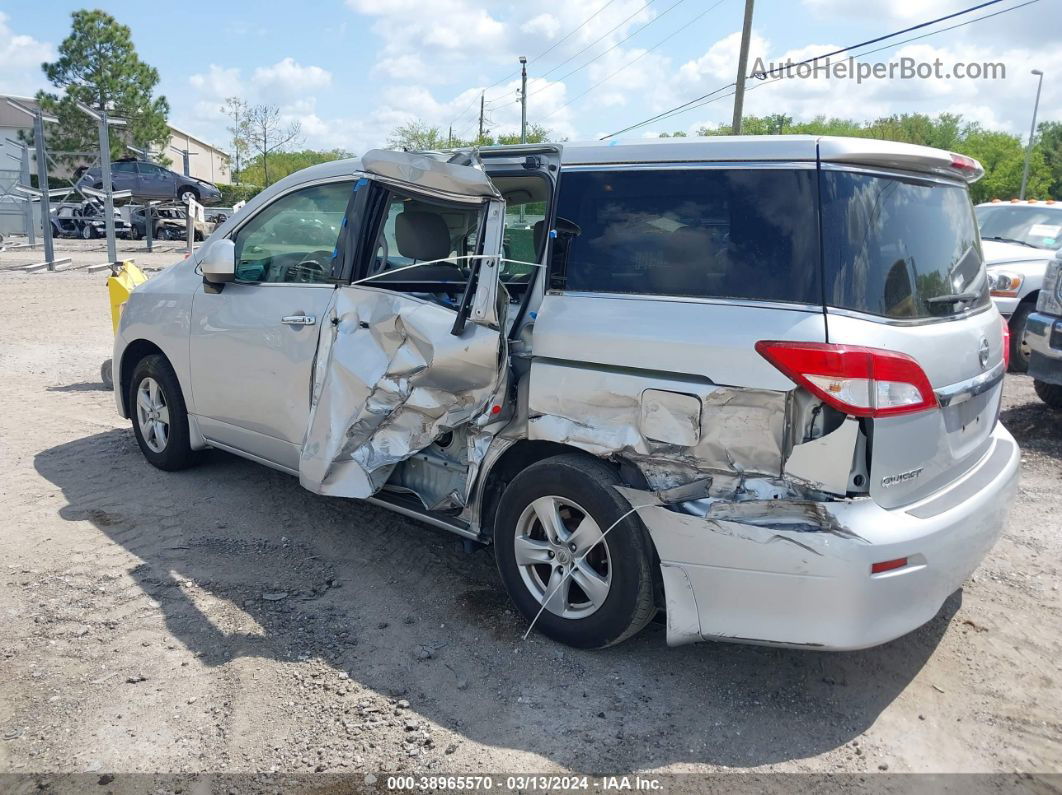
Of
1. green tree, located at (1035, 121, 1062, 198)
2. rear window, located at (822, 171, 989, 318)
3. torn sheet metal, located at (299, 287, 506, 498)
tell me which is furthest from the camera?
green tree, located at (1035, 121, 1062, 198)

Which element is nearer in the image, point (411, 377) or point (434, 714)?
point (434, 714)

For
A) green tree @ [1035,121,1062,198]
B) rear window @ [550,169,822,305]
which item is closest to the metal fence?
rear window @ [550,169,822,305]

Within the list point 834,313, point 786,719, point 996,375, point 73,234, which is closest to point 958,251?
point 996,375

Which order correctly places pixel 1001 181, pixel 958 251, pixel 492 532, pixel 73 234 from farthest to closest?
pixel 1001 181, pixel 73 234, pixel 492 532, pixel 958 251

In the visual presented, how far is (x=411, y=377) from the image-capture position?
3812 mm

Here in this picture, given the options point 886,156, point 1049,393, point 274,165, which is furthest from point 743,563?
point 274,165

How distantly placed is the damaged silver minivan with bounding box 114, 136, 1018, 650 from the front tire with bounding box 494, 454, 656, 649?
0.01 m

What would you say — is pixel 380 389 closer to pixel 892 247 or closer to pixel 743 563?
pixel 743 563

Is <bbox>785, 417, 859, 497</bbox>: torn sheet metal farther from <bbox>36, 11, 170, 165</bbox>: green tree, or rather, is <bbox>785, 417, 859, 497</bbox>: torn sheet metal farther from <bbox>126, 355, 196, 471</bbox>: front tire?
<bbox>36, 11, 170, 165</bbox>: green tree

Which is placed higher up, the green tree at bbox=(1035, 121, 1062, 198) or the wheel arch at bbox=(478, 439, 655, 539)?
the green tree at bbox=(1035, 121, 1062, 198)

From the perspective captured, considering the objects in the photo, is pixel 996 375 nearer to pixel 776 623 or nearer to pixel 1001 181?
pixel 776 623

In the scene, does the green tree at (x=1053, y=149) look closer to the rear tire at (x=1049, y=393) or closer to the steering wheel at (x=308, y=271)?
the rear tire at (x=1049, y=393)

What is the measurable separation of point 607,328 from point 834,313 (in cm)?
83

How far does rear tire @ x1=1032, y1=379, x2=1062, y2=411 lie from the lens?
739 cm
